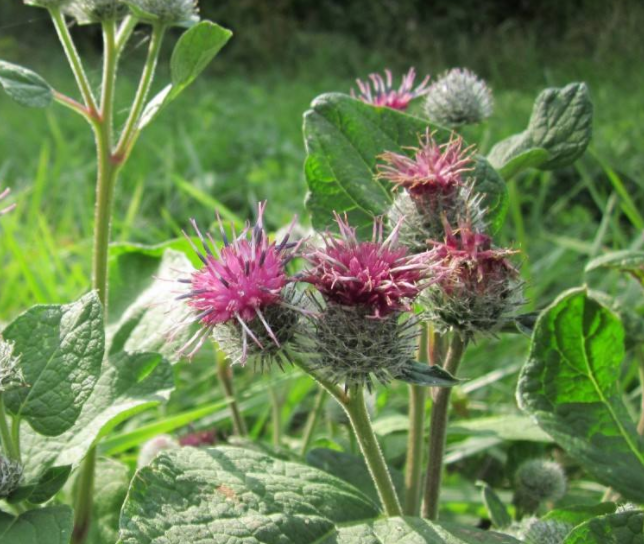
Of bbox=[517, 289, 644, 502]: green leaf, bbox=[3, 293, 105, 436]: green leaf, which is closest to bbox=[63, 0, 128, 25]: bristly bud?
bbox=[3, 293, 105, 436]: green leaf

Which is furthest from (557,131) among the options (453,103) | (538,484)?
(538,484)

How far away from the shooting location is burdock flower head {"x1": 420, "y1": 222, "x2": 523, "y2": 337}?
1.37 metres

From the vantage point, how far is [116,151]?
1896 millimetres

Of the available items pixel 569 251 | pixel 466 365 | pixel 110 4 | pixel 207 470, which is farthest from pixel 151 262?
pixel 569 251

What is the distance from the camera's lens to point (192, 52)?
1.78 m

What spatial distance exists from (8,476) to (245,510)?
44cm

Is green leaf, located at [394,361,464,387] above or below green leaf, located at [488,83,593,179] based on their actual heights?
below

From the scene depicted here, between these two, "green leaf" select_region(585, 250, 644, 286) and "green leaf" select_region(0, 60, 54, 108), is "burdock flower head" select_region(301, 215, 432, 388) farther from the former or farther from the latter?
"green leaf" select_region(0, 60, 54, 108)

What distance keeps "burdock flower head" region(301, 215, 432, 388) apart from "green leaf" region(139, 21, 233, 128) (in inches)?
26.5

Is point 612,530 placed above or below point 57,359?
below

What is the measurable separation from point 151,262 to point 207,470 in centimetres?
112

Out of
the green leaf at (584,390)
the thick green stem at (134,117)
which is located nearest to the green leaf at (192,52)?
the thick green stem at (134,117)

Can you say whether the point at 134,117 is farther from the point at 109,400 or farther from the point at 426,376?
the point at 426,376

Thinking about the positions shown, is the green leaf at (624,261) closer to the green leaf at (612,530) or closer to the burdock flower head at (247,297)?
the green leaf at (612,530)
